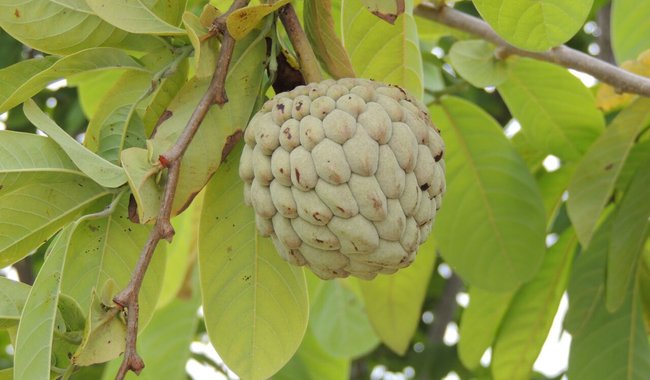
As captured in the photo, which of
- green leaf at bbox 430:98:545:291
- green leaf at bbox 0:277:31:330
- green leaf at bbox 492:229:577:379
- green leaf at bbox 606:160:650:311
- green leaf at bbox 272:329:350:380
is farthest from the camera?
green leaf at bbox 272:329:350:380

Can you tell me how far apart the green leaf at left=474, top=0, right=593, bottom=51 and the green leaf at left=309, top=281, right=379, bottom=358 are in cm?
159

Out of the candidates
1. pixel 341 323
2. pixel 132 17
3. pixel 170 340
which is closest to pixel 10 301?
pixel 132 17

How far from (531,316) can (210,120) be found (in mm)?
1214

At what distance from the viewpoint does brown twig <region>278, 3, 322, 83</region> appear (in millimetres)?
1489

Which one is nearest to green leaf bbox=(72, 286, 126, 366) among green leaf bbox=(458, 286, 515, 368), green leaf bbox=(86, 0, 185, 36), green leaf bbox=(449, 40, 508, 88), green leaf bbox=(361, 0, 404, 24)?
green leaf bbox=(86, 0, 185, 36)

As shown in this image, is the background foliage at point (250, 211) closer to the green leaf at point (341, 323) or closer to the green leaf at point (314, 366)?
the green leaf at point (314, 366)

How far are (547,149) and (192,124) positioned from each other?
3.83ft

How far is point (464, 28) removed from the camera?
87.0 inches

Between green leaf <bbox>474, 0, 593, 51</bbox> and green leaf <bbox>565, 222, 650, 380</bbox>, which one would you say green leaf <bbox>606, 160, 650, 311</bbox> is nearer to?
green leaf <bbox>565, 222, 650, 380</bbox>

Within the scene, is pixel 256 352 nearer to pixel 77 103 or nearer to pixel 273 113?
pixel 273 113

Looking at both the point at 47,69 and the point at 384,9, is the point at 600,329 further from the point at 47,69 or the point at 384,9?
the point at 47,69

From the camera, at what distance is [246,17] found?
1.42 metres

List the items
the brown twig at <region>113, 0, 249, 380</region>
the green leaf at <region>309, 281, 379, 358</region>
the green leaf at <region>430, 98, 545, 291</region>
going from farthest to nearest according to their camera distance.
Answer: the green leaf at <region>309, 281, 379, 358</region> → the green leaf at <region>430, 98, 545, 291</region> → the brown twig at <region>113, 0, 249, 380</region>

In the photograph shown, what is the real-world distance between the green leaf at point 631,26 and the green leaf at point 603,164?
1.33 feet
